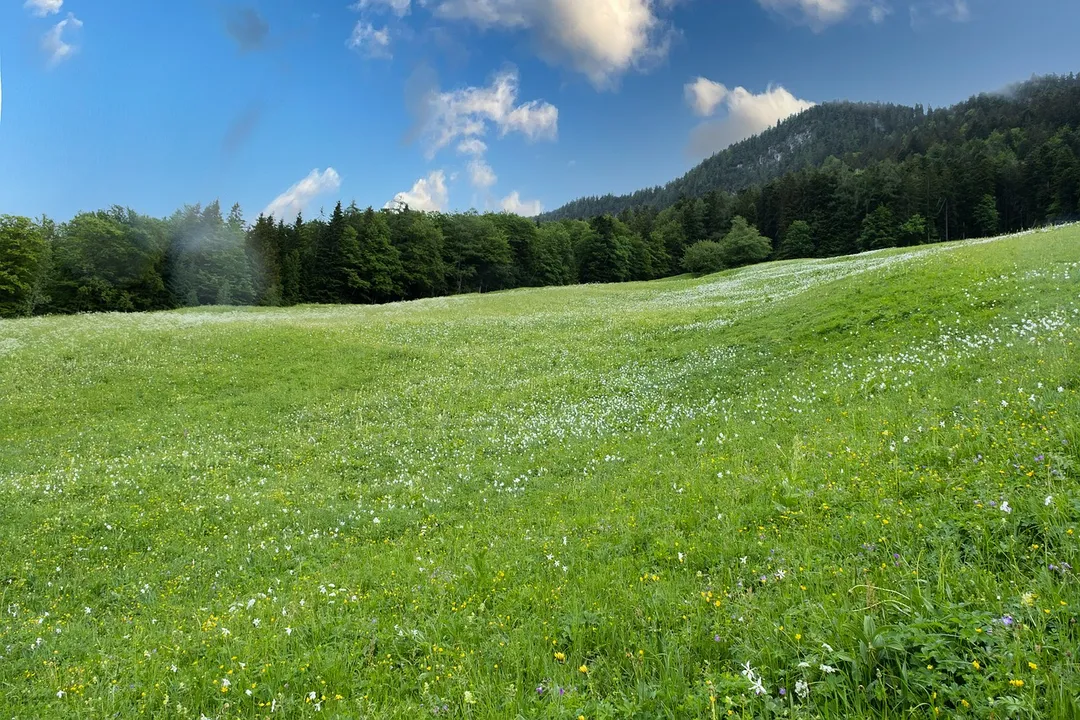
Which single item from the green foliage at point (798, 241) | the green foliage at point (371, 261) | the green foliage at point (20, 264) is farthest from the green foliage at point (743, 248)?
the green foliage at point (20, 264)

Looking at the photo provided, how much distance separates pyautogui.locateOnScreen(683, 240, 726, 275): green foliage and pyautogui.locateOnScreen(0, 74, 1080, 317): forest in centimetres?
26

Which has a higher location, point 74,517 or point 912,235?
point 912,235

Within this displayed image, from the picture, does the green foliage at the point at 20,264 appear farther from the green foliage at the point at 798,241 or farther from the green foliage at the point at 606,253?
the green foliage at the point at 798,241

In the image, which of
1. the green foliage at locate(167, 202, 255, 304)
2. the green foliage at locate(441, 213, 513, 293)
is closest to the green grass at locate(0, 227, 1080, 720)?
the green foliage at locate(167, 202, 255, 304)

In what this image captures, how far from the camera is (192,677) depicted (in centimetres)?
553

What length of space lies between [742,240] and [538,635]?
98.6m

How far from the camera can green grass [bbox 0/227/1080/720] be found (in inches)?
165

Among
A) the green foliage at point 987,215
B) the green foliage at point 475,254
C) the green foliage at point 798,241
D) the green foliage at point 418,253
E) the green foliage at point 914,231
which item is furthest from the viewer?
the green foliage at point 798,241

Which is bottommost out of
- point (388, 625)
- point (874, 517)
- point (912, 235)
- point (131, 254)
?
point (388, 625)

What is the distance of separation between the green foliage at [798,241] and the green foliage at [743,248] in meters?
19.5

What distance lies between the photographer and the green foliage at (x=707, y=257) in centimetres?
9391

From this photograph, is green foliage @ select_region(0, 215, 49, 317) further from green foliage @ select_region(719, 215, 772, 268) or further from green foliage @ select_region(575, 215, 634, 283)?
green foliage @ select_region(719, 215, 772, 268)

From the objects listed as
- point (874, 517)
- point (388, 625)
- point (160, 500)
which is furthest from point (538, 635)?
point (160, 500)

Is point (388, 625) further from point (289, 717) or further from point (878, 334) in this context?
point (878, 334)
